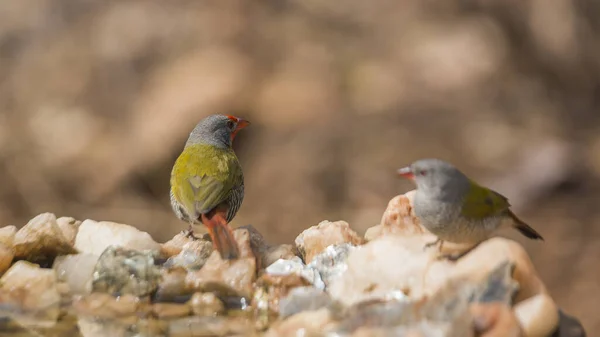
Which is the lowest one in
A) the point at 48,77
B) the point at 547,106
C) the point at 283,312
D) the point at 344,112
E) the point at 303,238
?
the point at 283,312

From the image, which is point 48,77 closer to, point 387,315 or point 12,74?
point 12,74

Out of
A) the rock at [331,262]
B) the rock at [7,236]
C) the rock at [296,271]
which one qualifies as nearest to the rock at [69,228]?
the rock at [7,236]

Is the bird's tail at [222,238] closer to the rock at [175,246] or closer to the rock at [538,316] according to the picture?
the rock at [175,246]

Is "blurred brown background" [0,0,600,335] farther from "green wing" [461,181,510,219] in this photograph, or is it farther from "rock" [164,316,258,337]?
"rock" [164,316,258,337]

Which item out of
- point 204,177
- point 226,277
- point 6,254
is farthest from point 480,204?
point 6,254

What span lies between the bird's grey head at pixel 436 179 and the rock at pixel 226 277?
93 centimetres

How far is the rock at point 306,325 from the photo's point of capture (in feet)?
10.9

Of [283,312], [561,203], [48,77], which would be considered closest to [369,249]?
[283,312]

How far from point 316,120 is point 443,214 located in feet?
20.5

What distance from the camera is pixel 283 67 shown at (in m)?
10.5

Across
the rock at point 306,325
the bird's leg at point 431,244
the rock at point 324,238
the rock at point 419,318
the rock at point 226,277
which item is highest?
the rock at point 324,238

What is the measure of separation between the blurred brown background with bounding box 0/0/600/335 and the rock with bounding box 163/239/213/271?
387 centimetres

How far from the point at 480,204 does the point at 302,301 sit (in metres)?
0.76

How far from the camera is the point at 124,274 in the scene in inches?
156
